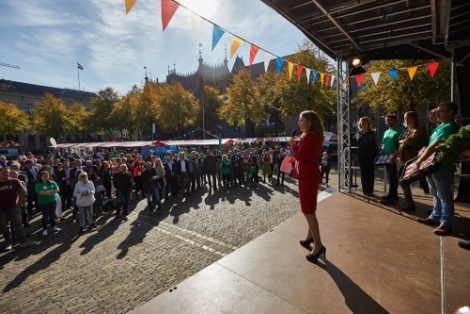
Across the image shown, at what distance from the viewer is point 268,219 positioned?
22.3ft

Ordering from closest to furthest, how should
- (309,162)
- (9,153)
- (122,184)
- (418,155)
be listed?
(309,162), (418,155), (122,184), (9,153)

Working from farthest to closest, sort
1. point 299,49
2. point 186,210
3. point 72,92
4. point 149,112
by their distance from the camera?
point 72,92
point 149,112
point 299,49
point 186,210

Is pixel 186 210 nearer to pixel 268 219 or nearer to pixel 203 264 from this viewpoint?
pixel 268 219

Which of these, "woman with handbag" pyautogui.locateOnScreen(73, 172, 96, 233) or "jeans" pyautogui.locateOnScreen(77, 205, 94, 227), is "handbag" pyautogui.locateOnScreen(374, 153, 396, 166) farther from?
"jeans" pyautogui.locateOnScreen(77, 205, 94, 227)

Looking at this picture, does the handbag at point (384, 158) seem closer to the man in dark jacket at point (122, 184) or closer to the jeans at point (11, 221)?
the man in dark jacket at point (122, 184)

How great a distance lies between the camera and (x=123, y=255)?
16.1 feet

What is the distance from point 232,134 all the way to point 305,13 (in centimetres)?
4031

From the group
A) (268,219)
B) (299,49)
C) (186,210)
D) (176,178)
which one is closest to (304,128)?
(268,219)

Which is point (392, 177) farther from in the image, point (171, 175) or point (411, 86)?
point (411, 86)

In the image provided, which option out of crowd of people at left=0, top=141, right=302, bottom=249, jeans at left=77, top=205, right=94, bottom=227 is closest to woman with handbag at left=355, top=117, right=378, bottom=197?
crowd of people at left=0, top=141, right=302, bottom=249

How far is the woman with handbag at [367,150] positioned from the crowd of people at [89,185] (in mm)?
6264

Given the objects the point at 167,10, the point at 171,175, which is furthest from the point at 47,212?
the point at 167,10

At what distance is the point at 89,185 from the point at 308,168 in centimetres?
632

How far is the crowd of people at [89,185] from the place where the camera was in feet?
18.5
